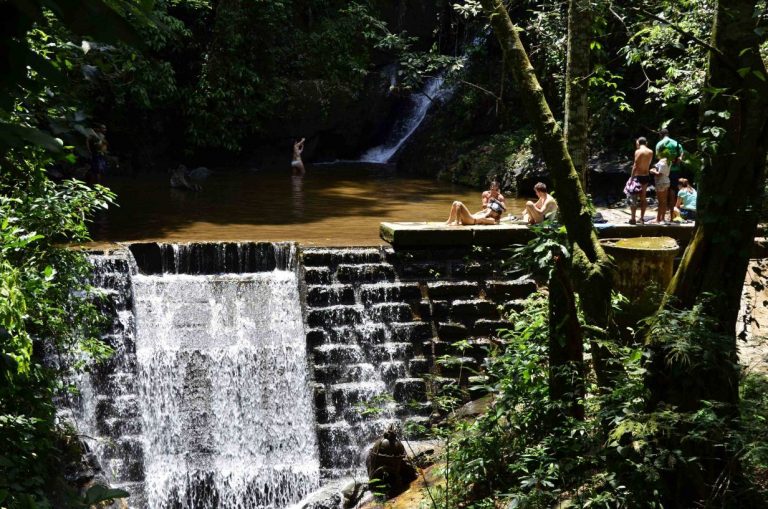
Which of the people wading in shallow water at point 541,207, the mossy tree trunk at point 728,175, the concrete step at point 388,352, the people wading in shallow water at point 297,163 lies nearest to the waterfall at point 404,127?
the people wading in shallow water at point 297,163

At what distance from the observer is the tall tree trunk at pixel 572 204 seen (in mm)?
5910

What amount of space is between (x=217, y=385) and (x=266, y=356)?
689mm

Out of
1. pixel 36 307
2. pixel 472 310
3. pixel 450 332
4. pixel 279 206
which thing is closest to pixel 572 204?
pixel 36 307

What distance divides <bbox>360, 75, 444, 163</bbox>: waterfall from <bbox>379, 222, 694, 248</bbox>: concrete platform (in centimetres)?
1345

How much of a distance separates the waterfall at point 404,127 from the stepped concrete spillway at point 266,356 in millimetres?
13844

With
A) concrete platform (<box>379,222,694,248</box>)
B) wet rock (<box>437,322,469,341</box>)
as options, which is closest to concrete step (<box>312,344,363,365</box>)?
wet rock (<box>437,322,469,341</box>)

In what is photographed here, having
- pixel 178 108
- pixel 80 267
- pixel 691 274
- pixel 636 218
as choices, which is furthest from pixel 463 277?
pixel 178 108

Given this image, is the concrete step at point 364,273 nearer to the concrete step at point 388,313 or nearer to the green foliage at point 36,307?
the concrete step at point 388,313

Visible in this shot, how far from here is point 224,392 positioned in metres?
10.1

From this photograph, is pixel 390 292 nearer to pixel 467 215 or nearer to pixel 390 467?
pixel 467 215

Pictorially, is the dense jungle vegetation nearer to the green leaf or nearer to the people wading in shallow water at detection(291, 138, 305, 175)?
the green leaf

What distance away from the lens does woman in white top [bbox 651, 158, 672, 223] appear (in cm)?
1224

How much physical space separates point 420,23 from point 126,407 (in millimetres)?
19227

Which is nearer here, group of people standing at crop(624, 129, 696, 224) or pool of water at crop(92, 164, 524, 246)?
group of people standing at crop(624, 129, 696, 224)
